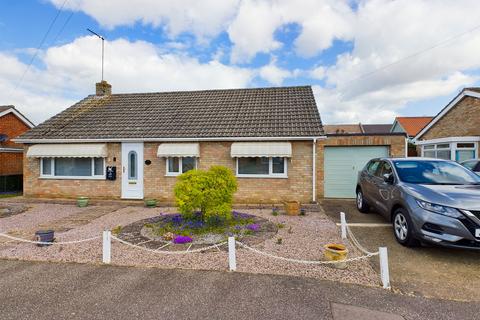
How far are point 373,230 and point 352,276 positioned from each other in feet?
10.2

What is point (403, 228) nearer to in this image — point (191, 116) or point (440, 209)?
point (440, 209)

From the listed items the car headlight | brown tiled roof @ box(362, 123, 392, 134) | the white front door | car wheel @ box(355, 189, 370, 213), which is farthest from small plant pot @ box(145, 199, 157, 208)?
brown tiled roof @ box(362, 123, 392, 134)

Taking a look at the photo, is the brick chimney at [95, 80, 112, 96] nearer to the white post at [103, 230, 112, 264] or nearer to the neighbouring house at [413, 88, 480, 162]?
the white post at [103, 230, 112, 264]

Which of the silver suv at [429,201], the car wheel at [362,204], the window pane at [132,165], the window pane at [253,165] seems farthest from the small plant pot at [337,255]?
the window pane at [132,165]

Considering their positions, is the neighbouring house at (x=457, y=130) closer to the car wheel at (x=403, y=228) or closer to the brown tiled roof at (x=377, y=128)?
the car wheel at (x=403, y=228)

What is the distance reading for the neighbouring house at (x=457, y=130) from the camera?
14.0 m

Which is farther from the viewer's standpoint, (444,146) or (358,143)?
(444,146)

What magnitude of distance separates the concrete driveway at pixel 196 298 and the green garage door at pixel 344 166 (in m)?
9.16

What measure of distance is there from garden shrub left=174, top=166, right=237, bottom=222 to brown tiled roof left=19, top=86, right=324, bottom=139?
3873 millimetres

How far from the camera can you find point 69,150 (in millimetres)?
11219

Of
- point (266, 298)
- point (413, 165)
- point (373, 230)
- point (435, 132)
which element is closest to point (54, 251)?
point (266, 298)

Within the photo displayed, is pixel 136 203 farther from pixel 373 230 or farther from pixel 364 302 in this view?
pixel 364 302

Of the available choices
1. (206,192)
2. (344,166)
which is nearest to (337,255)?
(206,192)

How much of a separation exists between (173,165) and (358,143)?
28.1ft
